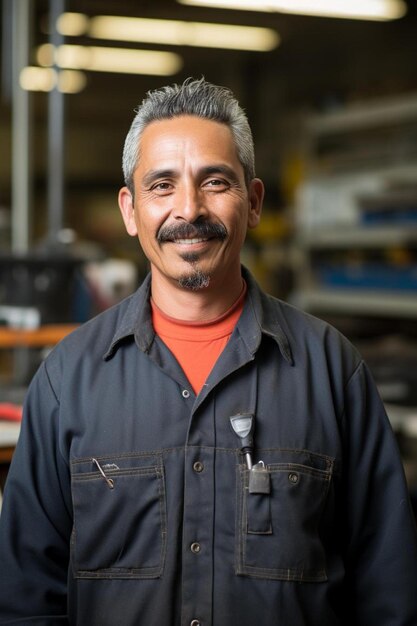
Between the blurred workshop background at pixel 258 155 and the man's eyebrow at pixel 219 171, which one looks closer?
the man's eyebrow at pixel 219 171

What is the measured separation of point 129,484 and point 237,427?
0.21 meters

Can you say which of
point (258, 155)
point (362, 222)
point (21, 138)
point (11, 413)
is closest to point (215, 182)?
point (11, 413)

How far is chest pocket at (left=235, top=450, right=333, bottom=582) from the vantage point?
5.19ft

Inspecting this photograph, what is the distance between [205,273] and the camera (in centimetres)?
167

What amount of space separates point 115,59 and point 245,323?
28.5 ft

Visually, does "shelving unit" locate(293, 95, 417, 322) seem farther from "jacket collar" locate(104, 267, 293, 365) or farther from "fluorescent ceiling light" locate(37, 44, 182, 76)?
"jacket collar" locate(104, 267, 293, 365)

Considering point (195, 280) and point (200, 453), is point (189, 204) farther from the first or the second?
point (200, 453)

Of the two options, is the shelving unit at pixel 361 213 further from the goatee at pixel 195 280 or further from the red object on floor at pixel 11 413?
the goatee at pixel 195 280

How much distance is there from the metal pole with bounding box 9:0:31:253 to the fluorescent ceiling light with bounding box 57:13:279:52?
9.40ft

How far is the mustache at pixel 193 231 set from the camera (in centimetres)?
163

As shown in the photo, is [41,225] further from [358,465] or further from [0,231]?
[358,465]

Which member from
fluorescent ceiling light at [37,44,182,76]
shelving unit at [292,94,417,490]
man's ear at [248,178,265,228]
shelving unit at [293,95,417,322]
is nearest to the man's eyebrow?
man's ear at [248,178,265,228]

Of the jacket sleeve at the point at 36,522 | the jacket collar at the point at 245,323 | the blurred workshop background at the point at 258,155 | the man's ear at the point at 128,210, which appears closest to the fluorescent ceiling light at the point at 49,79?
the blurred workshop background at the point at 258,155

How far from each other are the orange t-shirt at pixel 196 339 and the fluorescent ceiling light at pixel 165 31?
6.23 metres
